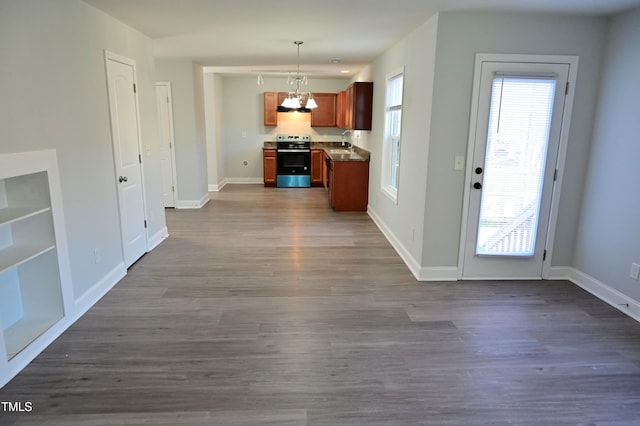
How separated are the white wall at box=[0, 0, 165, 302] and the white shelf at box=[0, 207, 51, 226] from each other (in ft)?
0.92

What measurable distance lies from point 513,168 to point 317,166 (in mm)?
5934

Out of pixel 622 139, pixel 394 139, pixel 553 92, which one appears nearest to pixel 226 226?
pixel 394 139

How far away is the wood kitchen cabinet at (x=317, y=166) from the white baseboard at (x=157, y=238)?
4602mm

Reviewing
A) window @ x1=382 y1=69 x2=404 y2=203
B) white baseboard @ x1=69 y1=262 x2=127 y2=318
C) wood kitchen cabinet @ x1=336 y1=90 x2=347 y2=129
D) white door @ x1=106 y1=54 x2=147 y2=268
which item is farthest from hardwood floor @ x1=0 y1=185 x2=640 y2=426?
wood kitchen cabinet @ x1=336 y1=90 x2=347 y2=129

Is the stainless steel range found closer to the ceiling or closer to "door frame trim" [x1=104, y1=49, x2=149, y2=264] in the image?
the ceiling

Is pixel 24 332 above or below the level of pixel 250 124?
below

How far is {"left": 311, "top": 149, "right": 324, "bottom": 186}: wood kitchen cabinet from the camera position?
9188 mm

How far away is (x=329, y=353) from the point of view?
258 centimetres

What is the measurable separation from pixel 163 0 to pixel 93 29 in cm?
74

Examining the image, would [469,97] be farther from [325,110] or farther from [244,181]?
[244,181]

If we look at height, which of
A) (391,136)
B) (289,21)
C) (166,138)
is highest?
(289,21)

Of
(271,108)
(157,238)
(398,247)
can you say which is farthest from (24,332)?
(271,108)

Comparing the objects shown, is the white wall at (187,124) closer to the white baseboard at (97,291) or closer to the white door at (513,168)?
the white baseboard at (97,291)

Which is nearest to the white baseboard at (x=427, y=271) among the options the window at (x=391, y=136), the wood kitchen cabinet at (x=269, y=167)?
the window at (x=391, y=136)
